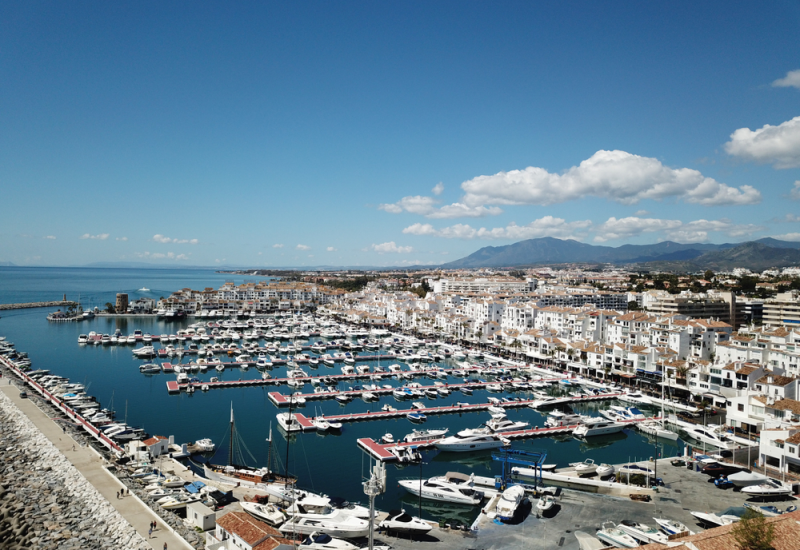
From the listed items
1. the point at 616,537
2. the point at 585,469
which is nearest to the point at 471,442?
the point at 585,469

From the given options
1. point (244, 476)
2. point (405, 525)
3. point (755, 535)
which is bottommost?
point (244, 476)

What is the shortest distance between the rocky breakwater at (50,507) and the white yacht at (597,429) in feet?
57.9

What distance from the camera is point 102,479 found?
49.2 ft

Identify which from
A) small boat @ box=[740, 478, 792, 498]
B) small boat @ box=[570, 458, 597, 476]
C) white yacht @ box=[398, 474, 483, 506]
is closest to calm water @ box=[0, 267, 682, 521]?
white yacht @ box=[398, 474, 483, 506]

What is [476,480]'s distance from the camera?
16031 millimetres

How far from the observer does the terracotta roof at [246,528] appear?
10490mm

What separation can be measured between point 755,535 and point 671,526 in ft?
13.8

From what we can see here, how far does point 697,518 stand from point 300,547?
10.1 meters

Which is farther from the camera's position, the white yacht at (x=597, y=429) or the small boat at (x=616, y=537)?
the white yacht at (x=597, y=429)

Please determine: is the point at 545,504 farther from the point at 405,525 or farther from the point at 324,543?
the point at 324,543

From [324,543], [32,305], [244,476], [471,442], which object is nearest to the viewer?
[324,543]

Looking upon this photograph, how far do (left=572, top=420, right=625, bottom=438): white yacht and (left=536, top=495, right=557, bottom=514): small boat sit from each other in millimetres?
9018

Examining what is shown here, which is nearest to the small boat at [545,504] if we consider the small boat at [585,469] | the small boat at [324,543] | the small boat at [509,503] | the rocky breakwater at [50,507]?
the small boat at [509,503]

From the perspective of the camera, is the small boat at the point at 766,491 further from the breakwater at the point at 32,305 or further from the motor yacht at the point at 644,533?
the breakwater at the point at 32,305
